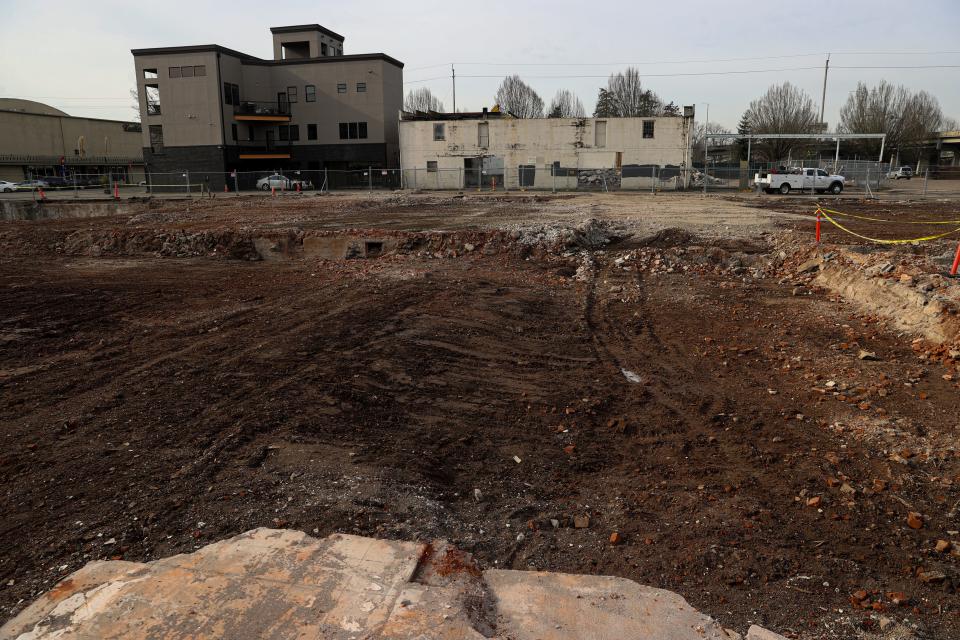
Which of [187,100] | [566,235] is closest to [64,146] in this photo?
[187,100]

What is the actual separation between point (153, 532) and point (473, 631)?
2.79 m

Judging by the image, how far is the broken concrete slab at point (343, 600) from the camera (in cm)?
363

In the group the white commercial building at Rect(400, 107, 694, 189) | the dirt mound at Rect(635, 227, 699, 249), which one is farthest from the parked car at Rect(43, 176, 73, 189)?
the dirt mound at Rect(635, 227, 699, 249)

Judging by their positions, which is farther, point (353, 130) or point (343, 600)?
point (353, 130)

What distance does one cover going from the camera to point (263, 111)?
181 feet

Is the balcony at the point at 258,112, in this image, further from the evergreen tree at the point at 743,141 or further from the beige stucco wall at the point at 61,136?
the evergreen tree at the point at 743,141

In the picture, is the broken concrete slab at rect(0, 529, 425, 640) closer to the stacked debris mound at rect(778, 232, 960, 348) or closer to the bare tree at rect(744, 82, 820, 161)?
the stacked debris mound at rect(778, 232, 960, 348)

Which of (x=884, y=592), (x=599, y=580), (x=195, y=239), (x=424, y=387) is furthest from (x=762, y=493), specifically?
(x=195, y=239)

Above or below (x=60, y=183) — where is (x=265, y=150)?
above

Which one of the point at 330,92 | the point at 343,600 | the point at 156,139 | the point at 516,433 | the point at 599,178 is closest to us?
the point at 343,600

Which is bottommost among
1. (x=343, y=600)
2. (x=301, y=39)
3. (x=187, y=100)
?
(x=343, y=600)

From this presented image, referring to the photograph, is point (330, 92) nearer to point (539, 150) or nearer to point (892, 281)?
point (539, 150)

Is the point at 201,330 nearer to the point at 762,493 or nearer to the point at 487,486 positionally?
the point at 487,486

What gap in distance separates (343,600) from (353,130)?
56.9 metres
